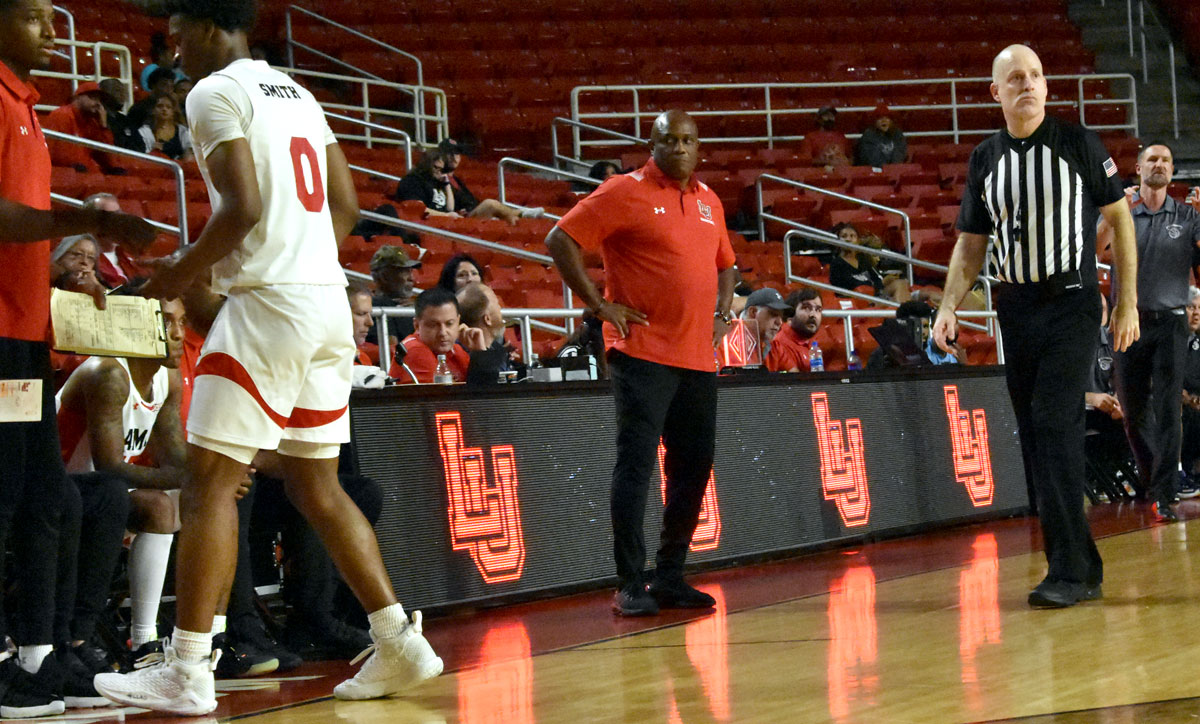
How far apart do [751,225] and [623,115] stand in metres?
1.80

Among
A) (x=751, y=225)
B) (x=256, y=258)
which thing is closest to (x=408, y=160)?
(x=751, y=225)

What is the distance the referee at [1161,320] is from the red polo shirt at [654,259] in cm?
363

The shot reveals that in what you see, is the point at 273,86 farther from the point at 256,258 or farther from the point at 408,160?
the point at 408,160

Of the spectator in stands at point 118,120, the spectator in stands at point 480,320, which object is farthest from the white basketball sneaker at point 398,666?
A: the spectator in stands at point 118,120

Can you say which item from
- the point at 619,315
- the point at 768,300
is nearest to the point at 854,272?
the point at 768,300

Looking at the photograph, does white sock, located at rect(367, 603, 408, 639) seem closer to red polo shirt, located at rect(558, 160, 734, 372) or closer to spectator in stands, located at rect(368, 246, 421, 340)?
red polo shirt, located at rect(558, 160, 734, 372)

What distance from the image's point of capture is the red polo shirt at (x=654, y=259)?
546 cm

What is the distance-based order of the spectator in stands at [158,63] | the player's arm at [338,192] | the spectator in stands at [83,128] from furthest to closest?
the spectator in stands at [158,63]
the spectator in stands at [83,128]
the player's arm at [338,192]

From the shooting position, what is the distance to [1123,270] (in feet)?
17.3

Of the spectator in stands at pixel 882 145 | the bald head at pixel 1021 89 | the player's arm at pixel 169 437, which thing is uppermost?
the spectator in stands at pixel 882 145

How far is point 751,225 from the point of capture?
1652 cm

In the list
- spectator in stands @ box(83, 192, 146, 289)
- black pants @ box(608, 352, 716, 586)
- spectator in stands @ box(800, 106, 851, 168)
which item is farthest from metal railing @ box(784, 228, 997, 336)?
black pants @ box(608, 352, 716, 586)

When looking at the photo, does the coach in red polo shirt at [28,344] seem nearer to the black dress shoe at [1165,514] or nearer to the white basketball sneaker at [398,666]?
the white basketball sneaker at [398,666]

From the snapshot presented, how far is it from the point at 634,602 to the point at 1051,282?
5.83ft
